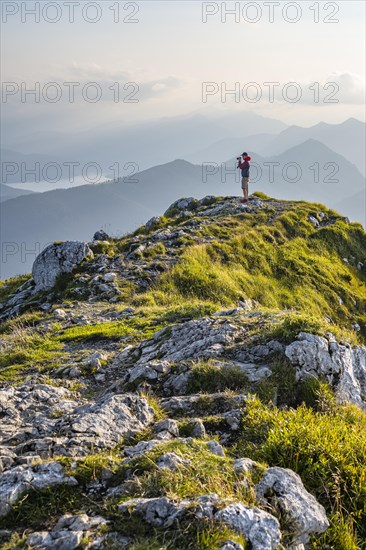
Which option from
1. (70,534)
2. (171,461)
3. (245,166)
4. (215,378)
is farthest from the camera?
(245,166)

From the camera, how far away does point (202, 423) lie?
763 cm

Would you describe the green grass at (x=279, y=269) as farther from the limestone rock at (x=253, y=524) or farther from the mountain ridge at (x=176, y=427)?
the limestone rock at (x=253, y=524)

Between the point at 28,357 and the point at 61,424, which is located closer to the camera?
the point at 61,424

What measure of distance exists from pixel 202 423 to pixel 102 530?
10.2ft

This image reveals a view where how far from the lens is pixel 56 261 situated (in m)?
24.9

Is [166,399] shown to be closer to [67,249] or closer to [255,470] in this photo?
[255,470]

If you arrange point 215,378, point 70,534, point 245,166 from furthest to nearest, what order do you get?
point 245,166
point 215,378
point 70,534

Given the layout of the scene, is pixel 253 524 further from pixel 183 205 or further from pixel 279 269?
pixel 183 205

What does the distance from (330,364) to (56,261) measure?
61.9ft

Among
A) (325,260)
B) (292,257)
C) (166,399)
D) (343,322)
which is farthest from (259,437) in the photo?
(325,260)

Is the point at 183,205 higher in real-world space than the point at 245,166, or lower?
lower

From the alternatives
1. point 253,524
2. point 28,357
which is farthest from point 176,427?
point 28,357

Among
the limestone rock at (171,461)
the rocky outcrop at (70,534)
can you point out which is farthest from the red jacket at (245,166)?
the rocky outcrop at (70,534)

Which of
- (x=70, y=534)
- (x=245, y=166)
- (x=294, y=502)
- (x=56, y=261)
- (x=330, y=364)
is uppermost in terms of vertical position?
(x=245, y=166)
